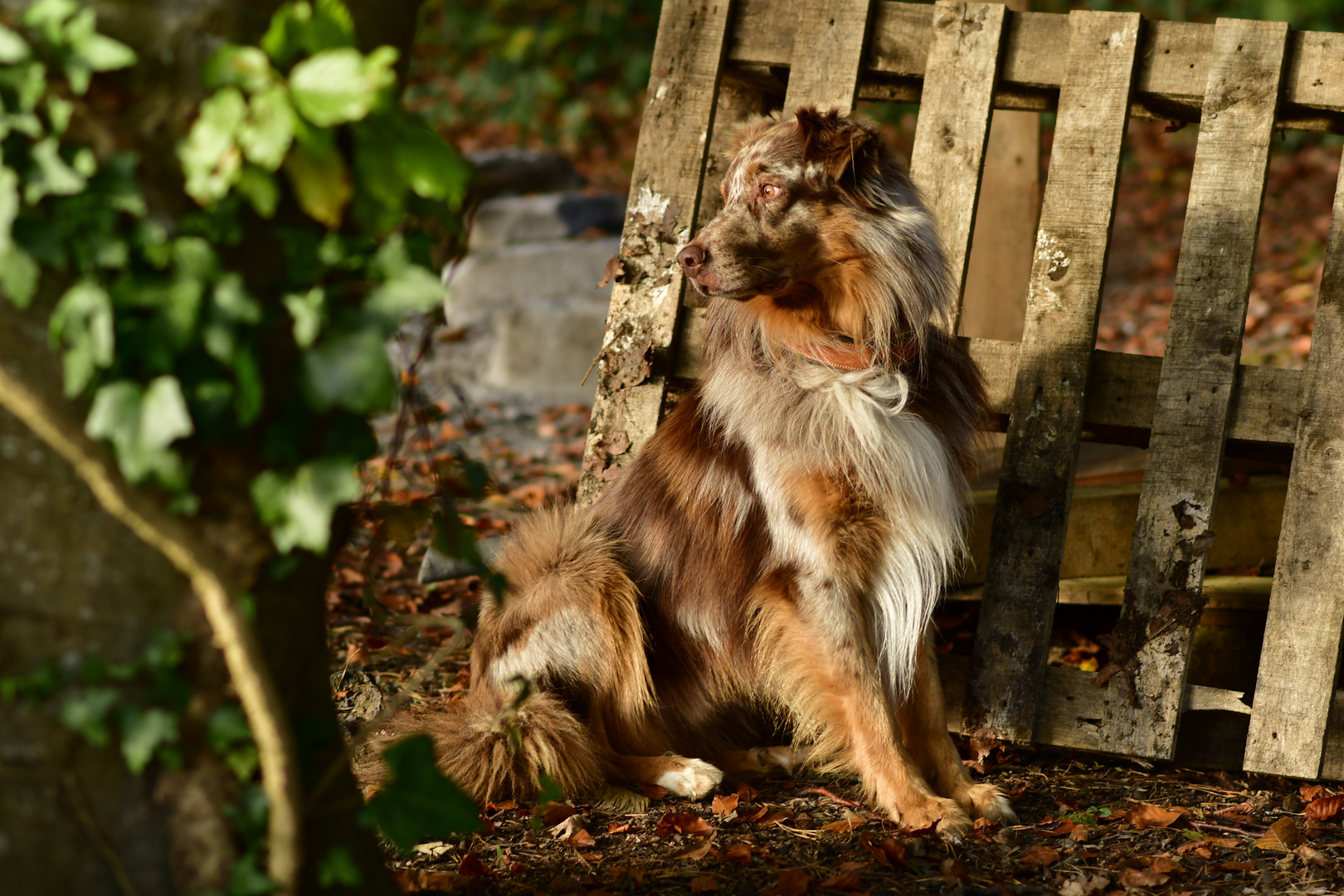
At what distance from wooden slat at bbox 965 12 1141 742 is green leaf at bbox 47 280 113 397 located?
8.94ft

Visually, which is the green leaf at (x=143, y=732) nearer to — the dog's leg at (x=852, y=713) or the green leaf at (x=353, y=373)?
the green leaf at (x=353, y=373)

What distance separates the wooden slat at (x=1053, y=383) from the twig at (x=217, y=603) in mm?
2378

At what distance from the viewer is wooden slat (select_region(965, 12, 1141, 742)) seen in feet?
11.2

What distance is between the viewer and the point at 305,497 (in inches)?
62.2

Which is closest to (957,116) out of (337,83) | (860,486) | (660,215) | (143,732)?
(660,215)

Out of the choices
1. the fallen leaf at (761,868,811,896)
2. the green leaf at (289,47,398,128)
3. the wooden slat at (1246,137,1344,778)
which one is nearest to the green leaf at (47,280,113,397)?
the green leaf at (289,47,398,128)

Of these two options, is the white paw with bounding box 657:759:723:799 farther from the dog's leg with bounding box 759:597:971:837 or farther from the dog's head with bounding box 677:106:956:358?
the dog's head with bounding box 677:106:956:358

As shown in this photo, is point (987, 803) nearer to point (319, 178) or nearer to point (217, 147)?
point (319, 178)

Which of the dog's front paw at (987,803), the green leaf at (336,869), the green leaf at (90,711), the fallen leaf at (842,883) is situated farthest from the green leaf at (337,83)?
the dog's front paw at (987,803)

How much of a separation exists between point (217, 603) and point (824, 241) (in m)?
2.22

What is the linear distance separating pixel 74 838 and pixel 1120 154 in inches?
130

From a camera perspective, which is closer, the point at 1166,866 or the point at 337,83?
the point at 337,83

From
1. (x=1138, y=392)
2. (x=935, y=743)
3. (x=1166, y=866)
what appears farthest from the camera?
(x=1138, y=392)

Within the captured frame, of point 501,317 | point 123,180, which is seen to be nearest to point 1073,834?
point 123,180
